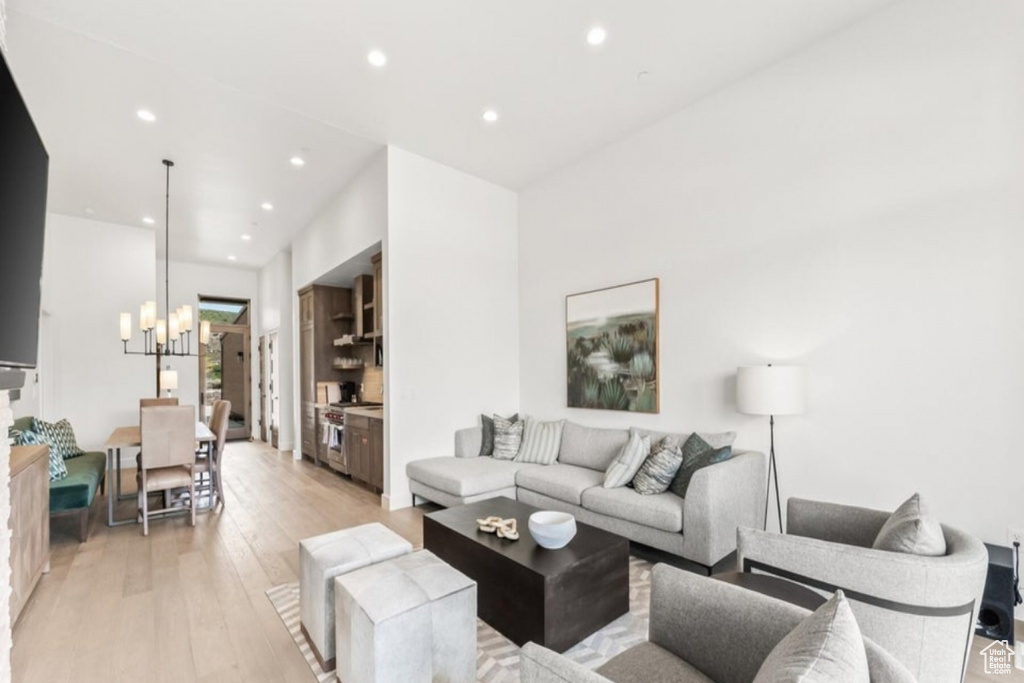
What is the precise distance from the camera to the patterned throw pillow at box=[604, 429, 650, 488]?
11.5 ft

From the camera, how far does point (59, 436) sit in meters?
4.62

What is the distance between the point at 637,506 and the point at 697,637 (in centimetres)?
176

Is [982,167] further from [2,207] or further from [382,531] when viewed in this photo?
[2,207]

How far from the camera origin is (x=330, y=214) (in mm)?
6023

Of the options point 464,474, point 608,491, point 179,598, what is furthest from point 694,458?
point 179,598

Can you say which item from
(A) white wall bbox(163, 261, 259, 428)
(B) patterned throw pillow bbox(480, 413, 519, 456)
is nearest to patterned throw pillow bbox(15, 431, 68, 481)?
(B) patterned throw pillow bbox(480, 413, 519, 456)

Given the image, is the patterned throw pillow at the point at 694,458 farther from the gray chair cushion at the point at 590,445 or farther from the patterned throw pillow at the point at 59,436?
the patterned throw pillow at the point at 59,436

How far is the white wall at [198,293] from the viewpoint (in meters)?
8.02

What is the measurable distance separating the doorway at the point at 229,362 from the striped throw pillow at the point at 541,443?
23.4ft

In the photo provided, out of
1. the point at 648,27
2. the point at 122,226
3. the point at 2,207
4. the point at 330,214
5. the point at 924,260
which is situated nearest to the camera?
the point at 2,207

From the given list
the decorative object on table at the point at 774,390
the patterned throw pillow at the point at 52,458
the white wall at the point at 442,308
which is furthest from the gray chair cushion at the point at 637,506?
the patterned throw pillow at the point at 52,458

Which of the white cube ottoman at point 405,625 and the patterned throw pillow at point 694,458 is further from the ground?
the patterned throw pillow at point 694,458

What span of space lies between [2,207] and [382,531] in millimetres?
2042

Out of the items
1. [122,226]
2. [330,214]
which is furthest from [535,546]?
[122,226]
